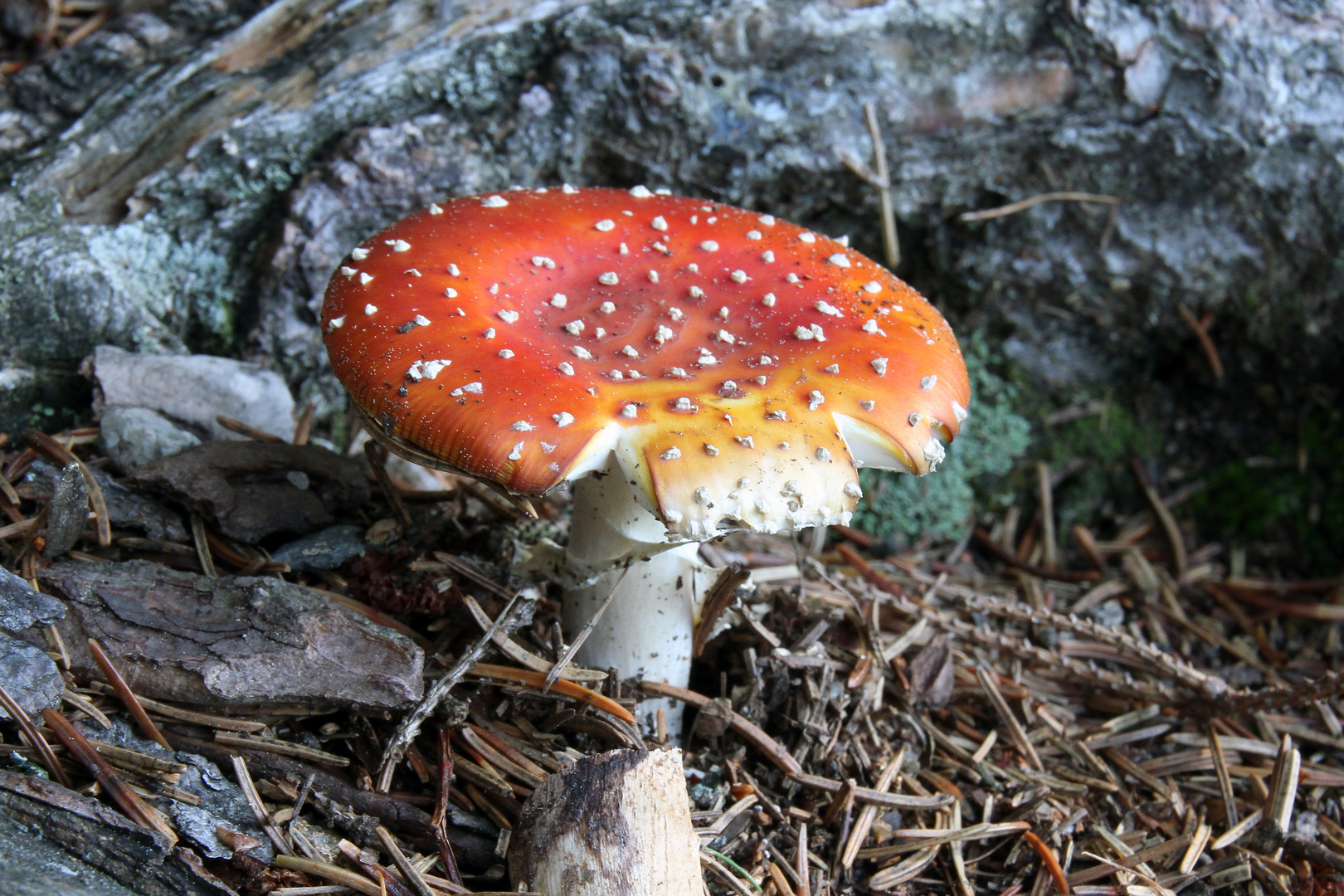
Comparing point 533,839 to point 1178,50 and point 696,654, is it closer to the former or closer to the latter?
point 696,654

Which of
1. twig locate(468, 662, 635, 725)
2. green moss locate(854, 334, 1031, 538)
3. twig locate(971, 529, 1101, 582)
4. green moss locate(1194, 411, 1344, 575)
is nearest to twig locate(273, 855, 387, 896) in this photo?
twig locate(468, 662, 635, 725)

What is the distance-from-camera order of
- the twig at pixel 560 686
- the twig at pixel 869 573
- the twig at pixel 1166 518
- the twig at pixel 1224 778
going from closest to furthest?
1. the twig at pixel 560 686
2. the twig at pixel 1224 778
3. the twig at pixel 869 573
4. the twig at pixel 1166 518

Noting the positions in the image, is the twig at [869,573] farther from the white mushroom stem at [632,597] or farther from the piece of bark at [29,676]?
the piece of bark at [29,676]

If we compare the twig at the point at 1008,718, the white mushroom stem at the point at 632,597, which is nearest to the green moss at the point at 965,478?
the twig at the point at 1008,718

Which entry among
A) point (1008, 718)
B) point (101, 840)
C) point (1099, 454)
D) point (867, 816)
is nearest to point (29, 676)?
point (101, 840)

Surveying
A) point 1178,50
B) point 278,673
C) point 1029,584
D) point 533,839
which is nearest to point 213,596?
point 278,673

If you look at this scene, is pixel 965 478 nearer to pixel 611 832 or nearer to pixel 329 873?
pixel 611 832
